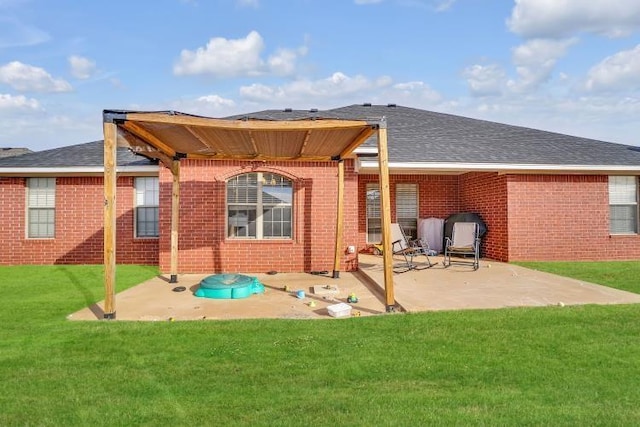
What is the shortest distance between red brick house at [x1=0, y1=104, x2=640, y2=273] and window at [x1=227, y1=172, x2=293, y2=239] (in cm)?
2

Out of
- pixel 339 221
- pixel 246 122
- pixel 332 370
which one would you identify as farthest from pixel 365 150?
pixel 332 370

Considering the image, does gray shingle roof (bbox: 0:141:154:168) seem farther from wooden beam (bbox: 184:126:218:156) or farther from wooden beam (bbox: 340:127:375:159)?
wooden beam (bbox: 340:127:375:159)

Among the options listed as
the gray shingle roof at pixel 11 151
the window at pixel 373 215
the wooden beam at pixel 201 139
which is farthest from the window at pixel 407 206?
the gray shingle roof at pixel 11 151

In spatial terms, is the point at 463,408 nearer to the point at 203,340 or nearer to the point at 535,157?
the point at 203,340

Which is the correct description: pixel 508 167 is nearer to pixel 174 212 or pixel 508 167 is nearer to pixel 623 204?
pixel 623 204

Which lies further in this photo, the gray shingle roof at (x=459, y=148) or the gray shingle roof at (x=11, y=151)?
the gray shingle roof at (x=11, y=151)

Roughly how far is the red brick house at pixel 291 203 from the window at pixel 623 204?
0.03 meters

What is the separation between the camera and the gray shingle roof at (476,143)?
1074 cm

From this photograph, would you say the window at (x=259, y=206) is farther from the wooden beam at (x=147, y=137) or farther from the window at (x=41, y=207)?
the window at (x=41, y=207)

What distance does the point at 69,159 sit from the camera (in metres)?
11.1

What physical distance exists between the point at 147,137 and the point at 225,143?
1323 mm

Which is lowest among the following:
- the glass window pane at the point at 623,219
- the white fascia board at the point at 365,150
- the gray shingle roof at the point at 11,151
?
the glass window pane at the point at 623,219

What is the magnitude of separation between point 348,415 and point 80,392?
6.75 feet

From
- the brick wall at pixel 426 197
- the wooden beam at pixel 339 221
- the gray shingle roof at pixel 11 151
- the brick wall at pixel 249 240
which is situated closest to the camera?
the wooden beam at pixel 339 221
